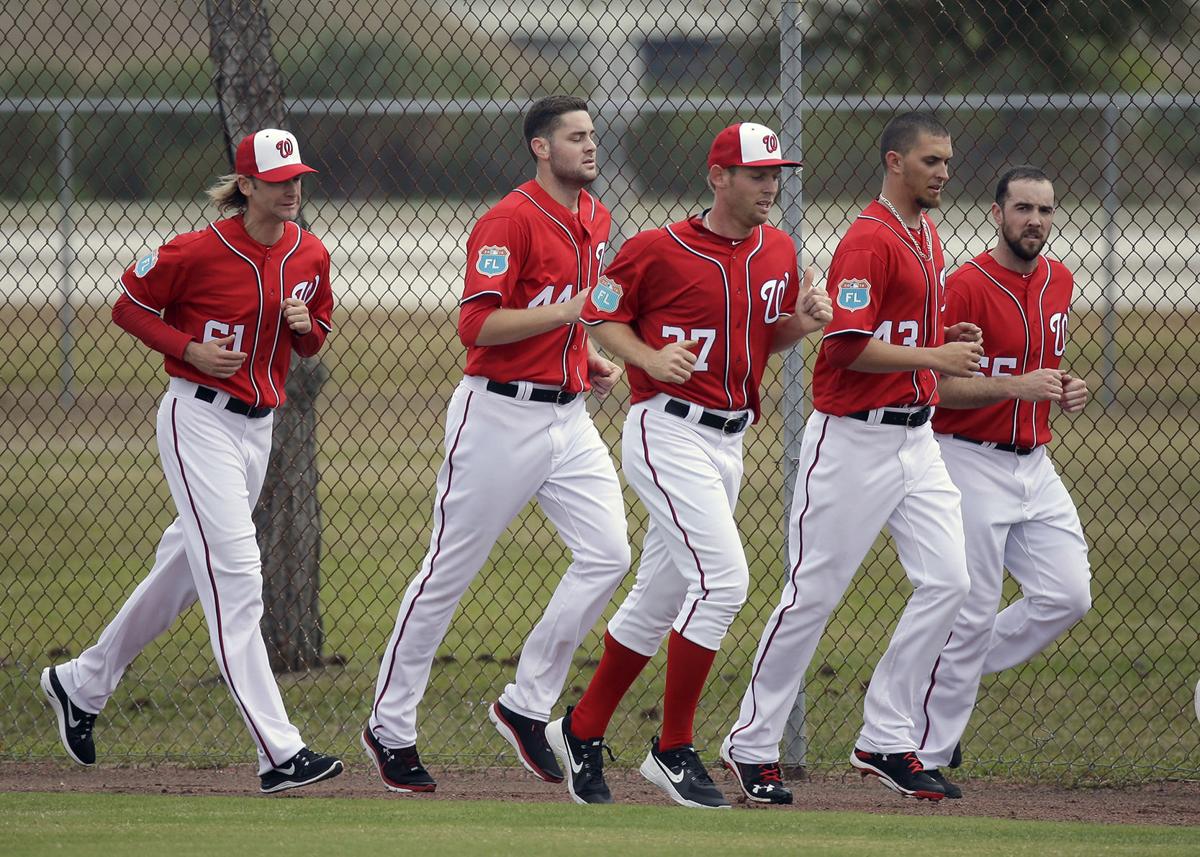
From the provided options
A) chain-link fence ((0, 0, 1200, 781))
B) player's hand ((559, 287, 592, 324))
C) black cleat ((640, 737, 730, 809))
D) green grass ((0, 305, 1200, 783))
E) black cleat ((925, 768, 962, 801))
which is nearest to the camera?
player's hand ((559, 287, 592, 324))

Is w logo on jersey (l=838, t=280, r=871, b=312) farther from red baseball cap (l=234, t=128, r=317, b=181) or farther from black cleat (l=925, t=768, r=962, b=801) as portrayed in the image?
red baseball cap (l=234, t=128, r=317, b=181)

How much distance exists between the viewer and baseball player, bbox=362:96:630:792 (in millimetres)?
5406

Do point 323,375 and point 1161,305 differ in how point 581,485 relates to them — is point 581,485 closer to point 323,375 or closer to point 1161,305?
point 323,375

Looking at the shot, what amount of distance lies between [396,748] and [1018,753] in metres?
2.40

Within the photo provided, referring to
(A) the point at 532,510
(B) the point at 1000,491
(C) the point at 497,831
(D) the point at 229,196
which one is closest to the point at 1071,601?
(B) the point at 1000,491

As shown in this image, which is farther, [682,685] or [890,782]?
[890,782]

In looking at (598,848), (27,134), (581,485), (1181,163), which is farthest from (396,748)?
(1181,163)

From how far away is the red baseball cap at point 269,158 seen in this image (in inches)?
213

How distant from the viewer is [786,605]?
5414 millimetres

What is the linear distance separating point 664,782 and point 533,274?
1.69 m

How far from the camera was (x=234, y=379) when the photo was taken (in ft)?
17.9

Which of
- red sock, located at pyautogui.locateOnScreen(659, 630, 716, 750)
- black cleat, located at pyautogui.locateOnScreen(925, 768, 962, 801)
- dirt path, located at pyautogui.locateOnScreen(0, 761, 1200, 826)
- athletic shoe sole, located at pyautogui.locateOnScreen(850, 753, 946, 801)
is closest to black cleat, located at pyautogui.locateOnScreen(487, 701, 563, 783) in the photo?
dirt path, located at pyautogui.locateOnScreen(0, 761, 1200, 826)

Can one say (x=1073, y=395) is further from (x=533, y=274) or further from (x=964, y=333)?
(x=533, y=274)

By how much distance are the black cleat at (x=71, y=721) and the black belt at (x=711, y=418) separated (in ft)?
7.81
